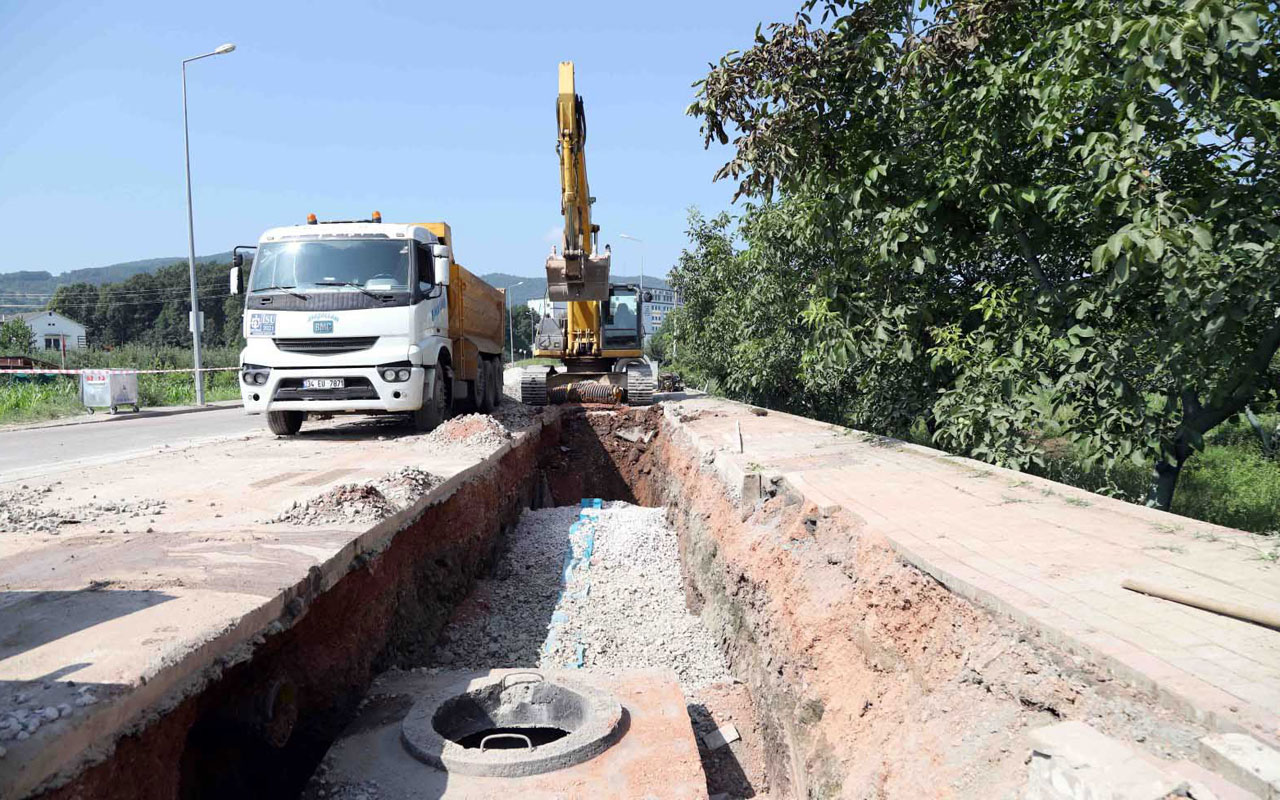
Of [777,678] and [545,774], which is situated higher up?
[545,774]

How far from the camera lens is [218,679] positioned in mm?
3082

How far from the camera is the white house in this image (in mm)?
73500

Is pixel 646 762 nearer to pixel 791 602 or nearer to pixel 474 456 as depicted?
pixel 791 602

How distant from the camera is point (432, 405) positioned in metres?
11.4

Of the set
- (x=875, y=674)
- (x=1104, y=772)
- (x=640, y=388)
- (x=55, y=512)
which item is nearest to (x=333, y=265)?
(x=55, y=512)

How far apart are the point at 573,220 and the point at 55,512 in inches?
342

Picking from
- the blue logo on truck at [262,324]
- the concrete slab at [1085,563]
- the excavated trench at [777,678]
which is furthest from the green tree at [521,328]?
the concrete slab at [1085,563]

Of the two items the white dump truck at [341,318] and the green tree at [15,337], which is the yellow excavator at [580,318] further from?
the green tree at [15,337]

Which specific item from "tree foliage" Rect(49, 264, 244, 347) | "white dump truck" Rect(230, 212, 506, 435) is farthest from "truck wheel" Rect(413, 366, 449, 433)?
"tree foliage" Rect(49, 264, 244, 347)

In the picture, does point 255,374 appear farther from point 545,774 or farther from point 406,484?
point 545,774

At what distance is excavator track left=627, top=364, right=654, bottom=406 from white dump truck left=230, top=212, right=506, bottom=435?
16.3 ft

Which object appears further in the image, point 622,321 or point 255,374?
point 622,321

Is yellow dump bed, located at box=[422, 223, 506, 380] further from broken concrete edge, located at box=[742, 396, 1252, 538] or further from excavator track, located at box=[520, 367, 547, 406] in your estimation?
broken concrete edge, located at box=[742, 396, 1252, 538]

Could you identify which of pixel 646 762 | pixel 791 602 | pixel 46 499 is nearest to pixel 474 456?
pixel 46 499
